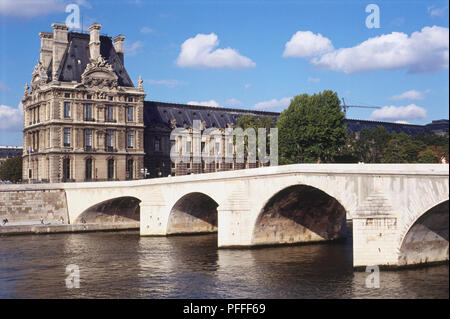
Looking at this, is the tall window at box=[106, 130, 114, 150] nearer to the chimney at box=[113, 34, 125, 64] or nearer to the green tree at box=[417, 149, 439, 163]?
the chimney at box=[113, 34, 125, 64]

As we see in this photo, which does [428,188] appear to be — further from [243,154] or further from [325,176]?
[243,154]

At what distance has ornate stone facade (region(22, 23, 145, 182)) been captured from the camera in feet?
319

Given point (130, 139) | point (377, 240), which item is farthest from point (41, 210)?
point (377, 240)

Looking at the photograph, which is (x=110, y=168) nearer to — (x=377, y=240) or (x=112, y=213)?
(x=112, y=213)

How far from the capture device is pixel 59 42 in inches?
4065

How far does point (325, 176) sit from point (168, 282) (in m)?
13.2

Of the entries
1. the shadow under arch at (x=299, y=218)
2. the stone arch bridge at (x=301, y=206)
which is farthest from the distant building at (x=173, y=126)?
the shadow under arch at (x=299, y=218)

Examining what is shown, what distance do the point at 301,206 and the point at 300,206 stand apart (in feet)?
0.27

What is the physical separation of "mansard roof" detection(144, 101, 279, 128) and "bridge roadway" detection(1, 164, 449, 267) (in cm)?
3673

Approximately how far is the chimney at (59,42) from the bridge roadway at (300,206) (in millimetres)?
28177

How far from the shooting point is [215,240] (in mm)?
61188
